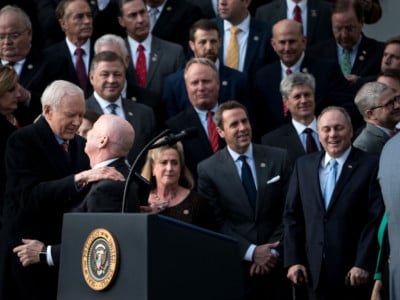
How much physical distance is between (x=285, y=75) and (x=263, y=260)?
2489mm

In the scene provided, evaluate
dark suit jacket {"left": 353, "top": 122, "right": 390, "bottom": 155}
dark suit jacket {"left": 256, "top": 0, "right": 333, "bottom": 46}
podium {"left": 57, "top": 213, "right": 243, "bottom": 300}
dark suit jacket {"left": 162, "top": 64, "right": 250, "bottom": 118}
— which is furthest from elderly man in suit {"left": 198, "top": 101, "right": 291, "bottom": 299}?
podium {"left": 57, "top": 213, "right": 243, "bottom": 300}

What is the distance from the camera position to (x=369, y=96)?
9.61m

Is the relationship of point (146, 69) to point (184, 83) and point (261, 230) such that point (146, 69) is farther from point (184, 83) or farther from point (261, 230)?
point (261, 230)

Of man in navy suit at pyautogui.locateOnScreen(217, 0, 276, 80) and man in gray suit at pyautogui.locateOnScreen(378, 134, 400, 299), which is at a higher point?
man in navy suit at pyautogui.locateOnScreen(217, 0, 276, 80)

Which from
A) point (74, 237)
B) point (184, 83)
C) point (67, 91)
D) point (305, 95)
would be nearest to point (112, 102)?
point (184, 83)

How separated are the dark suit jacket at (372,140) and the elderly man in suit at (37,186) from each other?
9.45ft

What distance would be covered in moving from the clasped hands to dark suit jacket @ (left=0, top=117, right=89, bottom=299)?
214 centimetres

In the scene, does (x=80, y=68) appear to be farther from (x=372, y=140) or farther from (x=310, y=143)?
(x=372, y=140)

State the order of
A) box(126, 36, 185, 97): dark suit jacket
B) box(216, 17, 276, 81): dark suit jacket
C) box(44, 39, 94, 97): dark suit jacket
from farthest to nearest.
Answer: box(216, 17, 276, 81): dark suit jacket, box(126, 36, 185, 97): dark suit jacket, box(44, 39, 94, 97): dark suit jacket

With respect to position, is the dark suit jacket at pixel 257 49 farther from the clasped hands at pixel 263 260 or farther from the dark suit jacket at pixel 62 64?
the clasped hands at pixel 263 260

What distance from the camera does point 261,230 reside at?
9266 mm

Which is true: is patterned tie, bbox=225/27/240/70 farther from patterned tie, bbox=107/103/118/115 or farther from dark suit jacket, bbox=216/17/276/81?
patterned tie, bbox=107/103/118/115

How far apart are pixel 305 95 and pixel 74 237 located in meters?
4.70

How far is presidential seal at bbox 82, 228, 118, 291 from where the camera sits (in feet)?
18.2
